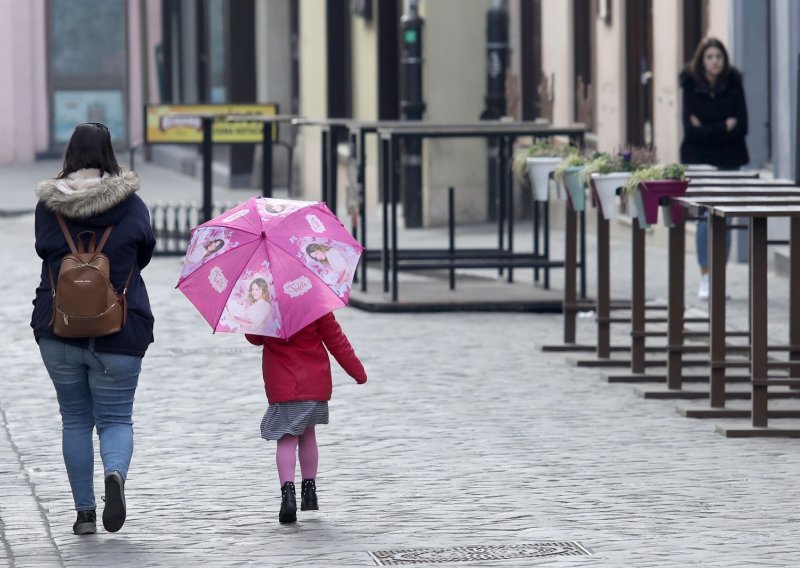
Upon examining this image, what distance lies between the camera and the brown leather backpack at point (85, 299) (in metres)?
7.57

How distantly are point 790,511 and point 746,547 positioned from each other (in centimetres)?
73

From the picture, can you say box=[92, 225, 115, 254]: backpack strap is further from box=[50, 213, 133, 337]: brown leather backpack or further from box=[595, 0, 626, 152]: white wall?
box=[595, 0, 626, 152]: white wall

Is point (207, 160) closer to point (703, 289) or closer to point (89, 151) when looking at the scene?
point (703, 289)

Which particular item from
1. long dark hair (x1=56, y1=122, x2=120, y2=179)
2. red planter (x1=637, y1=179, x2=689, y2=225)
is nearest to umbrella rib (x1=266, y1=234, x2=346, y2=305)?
long dark hair (x1=56, y1=122, x2=120, y2=179)

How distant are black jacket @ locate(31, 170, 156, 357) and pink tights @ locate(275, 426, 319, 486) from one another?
0.69 metres

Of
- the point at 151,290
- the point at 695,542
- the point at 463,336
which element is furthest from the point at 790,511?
the point at 151,290

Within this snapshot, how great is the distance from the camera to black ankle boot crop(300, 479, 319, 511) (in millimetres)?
8180

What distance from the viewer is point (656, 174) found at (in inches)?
447

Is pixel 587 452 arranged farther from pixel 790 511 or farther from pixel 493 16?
pixel 493 16

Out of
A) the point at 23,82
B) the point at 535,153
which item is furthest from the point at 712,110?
the point at 23,82

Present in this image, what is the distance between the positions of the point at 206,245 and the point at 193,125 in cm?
1496

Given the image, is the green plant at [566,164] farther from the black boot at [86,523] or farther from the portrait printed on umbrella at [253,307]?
the black boot at [86,523]

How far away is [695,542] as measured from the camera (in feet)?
24.6

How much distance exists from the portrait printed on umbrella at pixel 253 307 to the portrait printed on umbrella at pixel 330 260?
167mm
